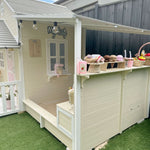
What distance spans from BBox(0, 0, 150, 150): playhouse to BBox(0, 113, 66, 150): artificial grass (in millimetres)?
140

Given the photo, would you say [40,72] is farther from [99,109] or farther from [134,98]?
[134,98]

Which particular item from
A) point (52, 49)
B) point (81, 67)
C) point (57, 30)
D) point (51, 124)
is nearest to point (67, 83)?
point (52, 49)

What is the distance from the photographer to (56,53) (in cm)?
426

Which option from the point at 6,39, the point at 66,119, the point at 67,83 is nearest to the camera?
the point at 66,119

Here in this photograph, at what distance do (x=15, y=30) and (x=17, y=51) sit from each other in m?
0.54

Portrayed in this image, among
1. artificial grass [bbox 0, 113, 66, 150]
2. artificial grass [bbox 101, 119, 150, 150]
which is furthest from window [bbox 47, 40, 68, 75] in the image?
artificial grass [bbox 101, 119, 150, 150]

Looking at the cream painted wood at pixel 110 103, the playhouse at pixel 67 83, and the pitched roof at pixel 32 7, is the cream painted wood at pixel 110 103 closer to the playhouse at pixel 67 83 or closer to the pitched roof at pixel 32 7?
the playhouse at pixel 67 83

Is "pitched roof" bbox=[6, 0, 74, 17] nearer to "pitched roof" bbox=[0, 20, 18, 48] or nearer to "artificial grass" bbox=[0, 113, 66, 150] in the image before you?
"pitched roof" bbox=[0, 20, 18, 48]

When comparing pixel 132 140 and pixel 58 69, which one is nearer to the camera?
pixel 132 140

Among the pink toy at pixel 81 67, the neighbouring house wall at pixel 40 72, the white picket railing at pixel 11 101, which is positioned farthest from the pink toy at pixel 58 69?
the pink toy at pixel 81 67

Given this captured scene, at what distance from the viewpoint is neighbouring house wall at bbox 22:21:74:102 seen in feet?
12.4

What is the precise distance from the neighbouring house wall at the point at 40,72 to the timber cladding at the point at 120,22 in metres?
0.91

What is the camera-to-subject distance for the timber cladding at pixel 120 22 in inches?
141

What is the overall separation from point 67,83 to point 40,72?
3.36 feet
